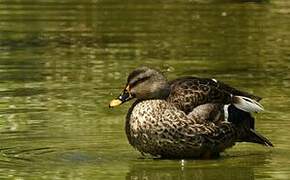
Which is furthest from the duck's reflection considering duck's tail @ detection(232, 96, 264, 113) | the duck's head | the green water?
the duck's head

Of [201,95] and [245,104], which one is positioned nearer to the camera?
[201,95]

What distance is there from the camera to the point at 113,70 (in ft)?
50.9

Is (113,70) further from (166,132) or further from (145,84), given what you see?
(166,132)

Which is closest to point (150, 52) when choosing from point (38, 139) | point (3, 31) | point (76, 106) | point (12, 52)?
point (12, 52)

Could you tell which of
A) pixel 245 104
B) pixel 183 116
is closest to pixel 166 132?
pixel 183 116

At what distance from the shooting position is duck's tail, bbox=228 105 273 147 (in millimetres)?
10594

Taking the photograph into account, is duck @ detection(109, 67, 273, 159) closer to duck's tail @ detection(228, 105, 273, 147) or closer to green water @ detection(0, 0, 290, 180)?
duck's tail @ detection(228, 105, 273, 147)

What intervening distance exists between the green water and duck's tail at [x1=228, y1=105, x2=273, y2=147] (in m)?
0.15

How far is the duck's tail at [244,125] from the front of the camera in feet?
34.8

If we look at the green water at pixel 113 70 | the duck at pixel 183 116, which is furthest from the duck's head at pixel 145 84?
the green water at pixel 113 70

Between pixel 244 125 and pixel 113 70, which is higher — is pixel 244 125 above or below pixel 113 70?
above

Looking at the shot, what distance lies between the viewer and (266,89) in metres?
14.2

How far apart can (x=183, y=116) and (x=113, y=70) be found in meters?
5.44

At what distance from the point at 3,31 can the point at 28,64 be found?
11.4ft
